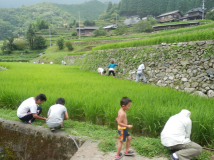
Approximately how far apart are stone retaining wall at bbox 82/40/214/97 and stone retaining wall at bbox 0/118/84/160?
17.2 ft

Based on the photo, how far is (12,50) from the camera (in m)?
42.6

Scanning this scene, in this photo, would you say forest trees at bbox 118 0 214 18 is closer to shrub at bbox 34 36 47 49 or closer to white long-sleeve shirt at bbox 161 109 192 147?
shrub at bbox 34 36 47 49

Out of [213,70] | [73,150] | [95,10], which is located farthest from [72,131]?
[95,10]

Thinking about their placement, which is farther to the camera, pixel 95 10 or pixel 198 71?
pixel 95 10

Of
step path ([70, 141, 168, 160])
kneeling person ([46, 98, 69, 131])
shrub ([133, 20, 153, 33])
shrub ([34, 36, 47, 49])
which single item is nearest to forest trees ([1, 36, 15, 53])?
shrub ([34, 36, 47, 49])

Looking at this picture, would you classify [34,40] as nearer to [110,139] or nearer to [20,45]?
[20,45]

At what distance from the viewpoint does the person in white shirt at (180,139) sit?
2189 mm

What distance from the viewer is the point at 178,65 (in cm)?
721

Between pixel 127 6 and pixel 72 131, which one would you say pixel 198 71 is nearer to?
pixel 72 131

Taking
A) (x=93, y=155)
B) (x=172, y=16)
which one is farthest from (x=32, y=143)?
(x=172, y=16)

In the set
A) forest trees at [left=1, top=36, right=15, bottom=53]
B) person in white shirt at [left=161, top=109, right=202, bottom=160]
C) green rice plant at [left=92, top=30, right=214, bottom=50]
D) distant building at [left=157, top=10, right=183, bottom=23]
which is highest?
distant building at [left=157, top=10, right=183, bottom=23]

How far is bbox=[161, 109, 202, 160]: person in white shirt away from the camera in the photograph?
7.18 ft

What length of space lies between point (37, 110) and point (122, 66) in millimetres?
7599

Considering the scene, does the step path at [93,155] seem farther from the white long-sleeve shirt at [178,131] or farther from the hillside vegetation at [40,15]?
the hillside vegetation at [40,15]
